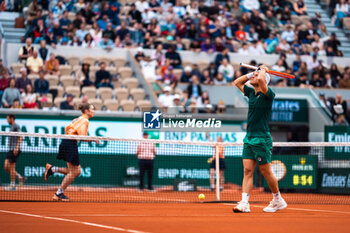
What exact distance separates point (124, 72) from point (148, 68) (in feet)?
2.83

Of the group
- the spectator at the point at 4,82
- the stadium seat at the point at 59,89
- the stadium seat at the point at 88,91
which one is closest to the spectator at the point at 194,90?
the stadium seat at the point at 88,91

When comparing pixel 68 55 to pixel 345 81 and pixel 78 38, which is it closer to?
pixel 78 38

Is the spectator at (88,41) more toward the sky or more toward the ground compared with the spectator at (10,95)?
more toward the sky

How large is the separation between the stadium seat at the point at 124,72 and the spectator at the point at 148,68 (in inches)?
19.4

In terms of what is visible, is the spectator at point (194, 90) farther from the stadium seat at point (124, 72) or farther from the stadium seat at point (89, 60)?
the stadium seat at point (89, 60)

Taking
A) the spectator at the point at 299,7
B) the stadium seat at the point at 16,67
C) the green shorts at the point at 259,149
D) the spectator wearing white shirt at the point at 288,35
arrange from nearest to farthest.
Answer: the green shorts at the point at 259,149 < the stadium seat at the point at 16,67 < the spectator wearing white shirt at the point at 288,35 < the spectator at the point at 299,7

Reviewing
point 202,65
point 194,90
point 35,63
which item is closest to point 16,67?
point 35,63

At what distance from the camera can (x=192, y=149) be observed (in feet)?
57.3

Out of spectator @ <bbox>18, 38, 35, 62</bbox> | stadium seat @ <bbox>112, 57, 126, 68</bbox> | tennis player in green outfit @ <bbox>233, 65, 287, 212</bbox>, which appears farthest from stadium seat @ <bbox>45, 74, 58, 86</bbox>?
tennis player in green outfit @ <bbox>233, 65, 287, 212</bbox>

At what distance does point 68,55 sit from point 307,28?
36.0ft

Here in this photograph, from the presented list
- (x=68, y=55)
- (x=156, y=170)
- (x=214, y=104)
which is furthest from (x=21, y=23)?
(x=156, y=170)

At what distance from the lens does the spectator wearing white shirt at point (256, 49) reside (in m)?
24.7

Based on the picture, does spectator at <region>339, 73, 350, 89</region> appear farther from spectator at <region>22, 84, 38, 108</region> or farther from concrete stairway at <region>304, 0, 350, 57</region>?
spectator at <region>22, 84, 38, 108</region>

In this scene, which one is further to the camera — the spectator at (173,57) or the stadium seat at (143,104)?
the spectator at (173,57)
